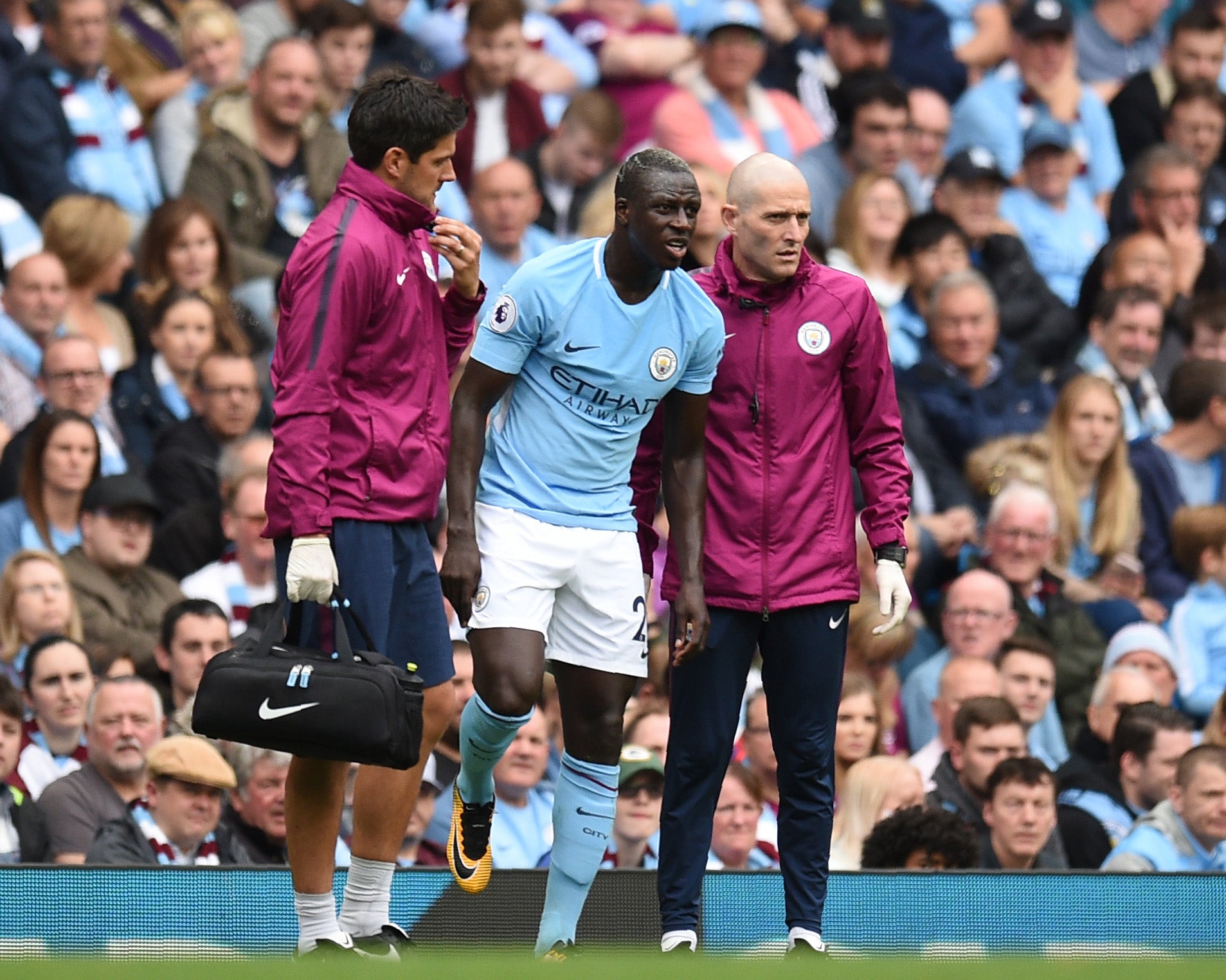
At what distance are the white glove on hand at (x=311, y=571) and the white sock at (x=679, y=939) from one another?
151 cm

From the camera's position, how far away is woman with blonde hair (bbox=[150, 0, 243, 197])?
39.4 ft

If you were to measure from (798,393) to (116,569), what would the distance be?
3845 mm

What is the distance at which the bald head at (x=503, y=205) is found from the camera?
11750 mm

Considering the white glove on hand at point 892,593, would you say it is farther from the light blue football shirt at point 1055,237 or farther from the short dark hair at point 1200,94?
the short dark hair at point 1200,94

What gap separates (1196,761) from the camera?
29.5 feet

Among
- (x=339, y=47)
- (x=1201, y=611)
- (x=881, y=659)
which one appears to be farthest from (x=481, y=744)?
(x=339, y=47)

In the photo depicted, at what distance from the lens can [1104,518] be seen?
1149cm

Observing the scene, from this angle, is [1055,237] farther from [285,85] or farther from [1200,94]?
[285,85]

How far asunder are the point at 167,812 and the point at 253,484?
1971 millimetres

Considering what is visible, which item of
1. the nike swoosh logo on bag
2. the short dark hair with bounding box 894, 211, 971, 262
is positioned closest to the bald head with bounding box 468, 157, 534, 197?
the short dark hair with bounding box 894, 211, 971, 262

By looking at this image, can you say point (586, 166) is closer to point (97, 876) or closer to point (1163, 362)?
point (1163, 362)

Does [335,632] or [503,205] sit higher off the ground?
[503,205]

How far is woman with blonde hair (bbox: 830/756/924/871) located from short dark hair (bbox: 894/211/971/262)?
4.07 m

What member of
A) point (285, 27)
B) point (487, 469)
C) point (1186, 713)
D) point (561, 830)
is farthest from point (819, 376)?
point (285, 27)
